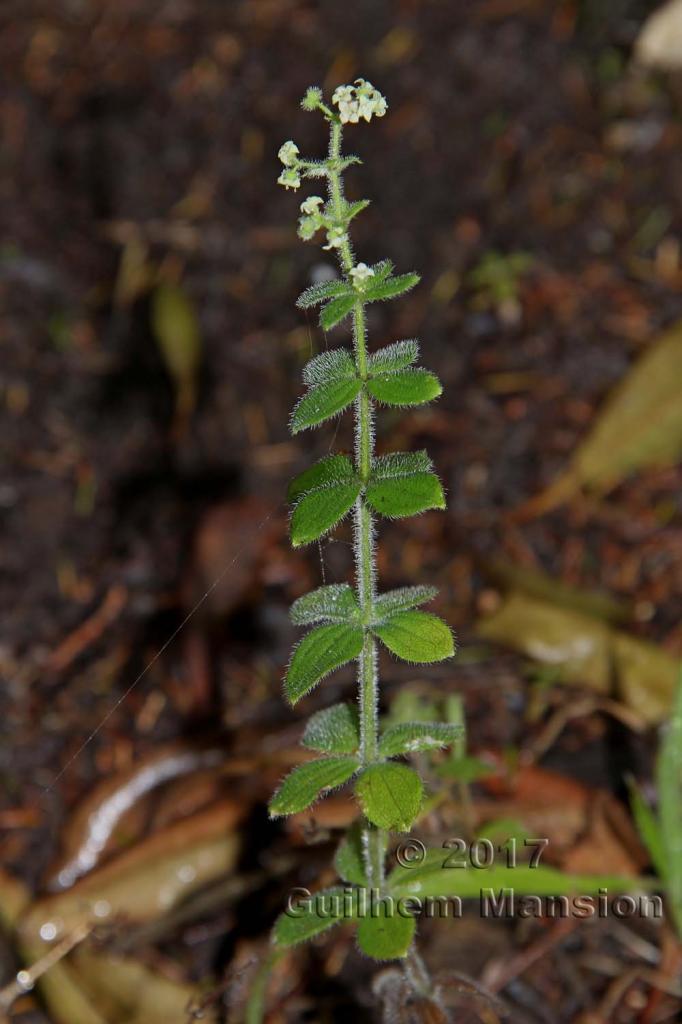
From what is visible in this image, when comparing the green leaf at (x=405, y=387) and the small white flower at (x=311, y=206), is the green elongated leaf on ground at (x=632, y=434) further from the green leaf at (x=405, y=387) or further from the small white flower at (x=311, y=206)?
the small white flower at (x=311, y=206)

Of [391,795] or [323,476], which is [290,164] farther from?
[391,795]

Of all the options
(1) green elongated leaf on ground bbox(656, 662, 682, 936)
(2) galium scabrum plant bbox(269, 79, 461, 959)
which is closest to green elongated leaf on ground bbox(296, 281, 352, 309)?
(2) galium scabrum plant bbox(269, 79, 461, 959)

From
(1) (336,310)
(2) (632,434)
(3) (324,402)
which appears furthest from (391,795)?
(2) (632,434)

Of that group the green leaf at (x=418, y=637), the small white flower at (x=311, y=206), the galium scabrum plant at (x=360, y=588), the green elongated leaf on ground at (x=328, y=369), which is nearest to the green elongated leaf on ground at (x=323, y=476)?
the galium scabrum plant at (x=360, y=588)

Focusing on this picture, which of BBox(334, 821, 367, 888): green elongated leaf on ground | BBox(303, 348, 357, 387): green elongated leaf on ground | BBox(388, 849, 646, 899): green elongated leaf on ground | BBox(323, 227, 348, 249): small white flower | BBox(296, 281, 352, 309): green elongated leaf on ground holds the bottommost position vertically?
BBox(388, 849, 646, 899): green elongated leaf on ground

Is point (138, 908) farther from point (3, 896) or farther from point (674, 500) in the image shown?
point (674, 500)

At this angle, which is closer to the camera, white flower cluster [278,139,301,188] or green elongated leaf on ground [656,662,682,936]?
white flower cluster [278,139,301,188]

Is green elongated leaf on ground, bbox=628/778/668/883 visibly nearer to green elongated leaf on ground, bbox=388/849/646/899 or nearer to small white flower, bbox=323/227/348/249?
green elongated leaf on ground, bbox=388/849/646/899
